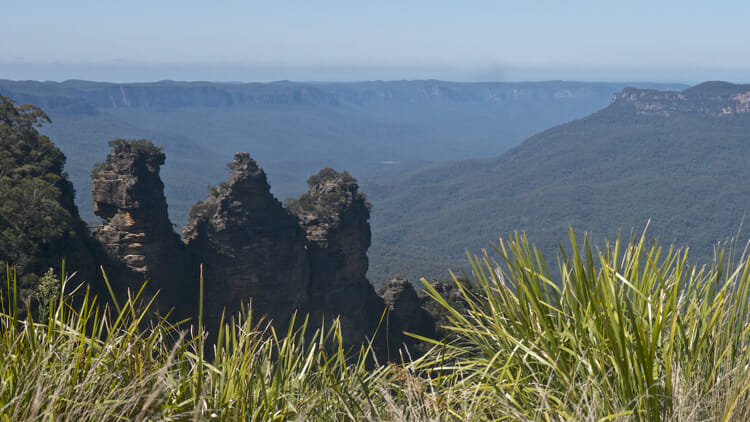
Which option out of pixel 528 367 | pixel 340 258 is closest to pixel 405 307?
pixel 340 258

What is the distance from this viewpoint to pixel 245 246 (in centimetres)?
2469

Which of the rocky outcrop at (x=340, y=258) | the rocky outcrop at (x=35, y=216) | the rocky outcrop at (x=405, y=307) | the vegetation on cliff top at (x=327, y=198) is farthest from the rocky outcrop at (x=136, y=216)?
the rocky outcrop at (x=405, y=307)

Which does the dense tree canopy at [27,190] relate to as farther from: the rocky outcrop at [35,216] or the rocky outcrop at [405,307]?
the rocky outcrop at [405,307]

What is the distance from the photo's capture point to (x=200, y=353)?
3.92 meters

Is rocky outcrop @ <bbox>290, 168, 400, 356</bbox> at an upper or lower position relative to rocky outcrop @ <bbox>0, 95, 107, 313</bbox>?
lower

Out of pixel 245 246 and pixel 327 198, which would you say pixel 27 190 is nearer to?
pixel 245 246

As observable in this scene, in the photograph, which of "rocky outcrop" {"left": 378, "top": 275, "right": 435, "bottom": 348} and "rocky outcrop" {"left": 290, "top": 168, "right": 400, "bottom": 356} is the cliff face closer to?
"rocky outcrop" {"left": 290, "top": 168, "right": 400, "bottom": 356}

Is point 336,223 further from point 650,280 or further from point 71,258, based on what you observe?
point 650,280

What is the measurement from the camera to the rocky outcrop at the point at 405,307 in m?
29.7

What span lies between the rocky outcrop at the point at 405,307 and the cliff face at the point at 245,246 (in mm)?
5481

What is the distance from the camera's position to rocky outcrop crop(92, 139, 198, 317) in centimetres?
2080

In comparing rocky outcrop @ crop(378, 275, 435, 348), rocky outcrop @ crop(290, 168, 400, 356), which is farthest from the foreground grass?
rocky outcrop @ crop(378, 275, 435, 348)

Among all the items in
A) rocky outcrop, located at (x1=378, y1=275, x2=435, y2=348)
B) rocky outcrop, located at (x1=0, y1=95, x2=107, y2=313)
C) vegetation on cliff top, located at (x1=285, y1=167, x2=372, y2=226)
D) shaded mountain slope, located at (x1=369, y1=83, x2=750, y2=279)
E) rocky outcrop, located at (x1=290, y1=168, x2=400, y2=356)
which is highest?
rocky outcrop, located at (x1=0, y1=95, x2=107, y2=313)

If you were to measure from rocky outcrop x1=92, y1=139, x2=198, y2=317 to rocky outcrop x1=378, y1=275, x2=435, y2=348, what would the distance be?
10.7 m
